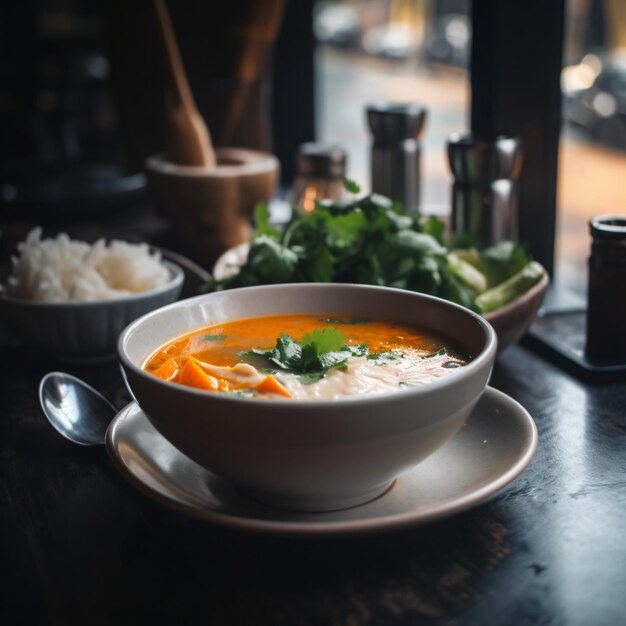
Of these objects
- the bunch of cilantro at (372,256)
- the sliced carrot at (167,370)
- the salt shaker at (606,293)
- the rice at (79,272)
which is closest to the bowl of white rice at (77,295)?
the rice at (79,272)

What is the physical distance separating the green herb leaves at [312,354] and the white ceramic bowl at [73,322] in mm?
536

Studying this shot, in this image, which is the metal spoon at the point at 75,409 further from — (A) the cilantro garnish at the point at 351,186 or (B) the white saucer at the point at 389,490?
(A) the cilantro garnish at the point at 351,186

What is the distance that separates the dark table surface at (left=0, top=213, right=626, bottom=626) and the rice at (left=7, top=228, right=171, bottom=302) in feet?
1.40

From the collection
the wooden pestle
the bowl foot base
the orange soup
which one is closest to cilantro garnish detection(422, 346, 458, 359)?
the orange soup

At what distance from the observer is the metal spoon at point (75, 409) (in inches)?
45.3

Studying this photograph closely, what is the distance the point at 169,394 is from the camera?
2.69ft

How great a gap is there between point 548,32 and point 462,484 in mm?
1351

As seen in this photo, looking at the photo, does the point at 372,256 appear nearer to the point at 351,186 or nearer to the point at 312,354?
the point at 351,186

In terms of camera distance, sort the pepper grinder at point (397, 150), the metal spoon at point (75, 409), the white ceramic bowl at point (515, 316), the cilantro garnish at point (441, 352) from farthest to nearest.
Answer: the pepper grinder at point (397, 150) → the white ceramic bowl at point (515, 316) → the metal spoon at point (75, 409) → the cilantro garnish at point (441, 352)

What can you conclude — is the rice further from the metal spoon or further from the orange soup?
the orange soup

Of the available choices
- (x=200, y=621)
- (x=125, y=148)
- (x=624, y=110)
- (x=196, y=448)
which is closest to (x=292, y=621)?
(x=200, y=621)

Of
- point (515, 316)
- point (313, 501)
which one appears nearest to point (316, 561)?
point (313, 501)

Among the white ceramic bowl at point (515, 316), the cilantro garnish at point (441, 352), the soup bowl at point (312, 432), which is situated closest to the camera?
the soup bowl at point (312, 432)

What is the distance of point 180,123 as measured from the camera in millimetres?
2213
